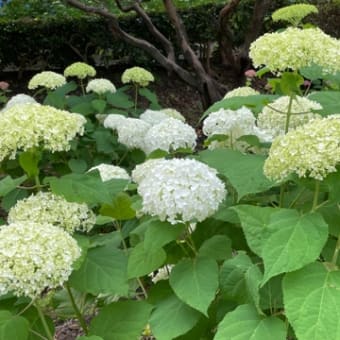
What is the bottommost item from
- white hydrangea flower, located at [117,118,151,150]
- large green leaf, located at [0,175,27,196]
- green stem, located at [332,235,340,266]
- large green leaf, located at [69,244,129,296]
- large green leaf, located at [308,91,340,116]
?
white hydrangea flower, located at [117,118,151,150]

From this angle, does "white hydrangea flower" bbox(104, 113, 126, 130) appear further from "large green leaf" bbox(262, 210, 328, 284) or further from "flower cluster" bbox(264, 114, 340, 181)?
"large green leaf" bbox(262, 210, 328, 284)

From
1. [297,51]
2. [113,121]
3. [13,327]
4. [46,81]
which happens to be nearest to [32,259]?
[13,327]

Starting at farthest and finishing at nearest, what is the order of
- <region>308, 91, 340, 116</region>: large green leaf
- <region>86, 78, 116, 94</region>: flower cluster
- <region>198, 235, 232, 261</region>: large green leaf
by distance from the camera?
<region>86, 78, 116, 94</region>: flower cluster
<region>308, 91, 340, 116</region>: large green leaf
<region>198, 235, 232, 261</region>: large green leaf

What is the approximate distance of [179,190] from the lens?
180 cm

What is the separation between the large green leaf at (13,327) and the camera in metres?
1.81

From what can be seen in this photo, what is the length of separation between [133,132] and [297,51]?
91.5 inches

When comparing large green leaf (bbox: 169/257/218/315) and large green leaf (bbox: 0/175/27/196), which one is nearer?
large green leaf (bbox: 169/257/218/315)

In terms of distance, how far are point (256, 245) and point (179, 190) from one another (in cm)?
27

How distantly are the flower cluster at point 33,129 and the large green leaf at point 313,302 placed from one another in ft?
2.78

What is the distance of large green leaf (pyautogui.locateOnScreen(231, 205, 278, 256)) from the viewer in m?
1.66

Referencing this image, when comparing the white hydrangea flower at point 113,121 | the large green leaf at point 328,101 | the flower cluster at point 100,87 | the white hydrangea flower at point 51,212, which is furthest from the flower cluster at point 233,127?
the flower cluster at point 100,87

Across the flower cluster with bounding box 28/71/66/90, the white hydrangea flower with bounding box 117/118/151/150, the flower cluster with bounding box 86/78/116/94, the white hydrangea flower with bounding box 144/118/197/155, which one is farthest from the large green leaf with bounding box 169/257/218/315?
the flower cluster with bounding box 86/78/116/94

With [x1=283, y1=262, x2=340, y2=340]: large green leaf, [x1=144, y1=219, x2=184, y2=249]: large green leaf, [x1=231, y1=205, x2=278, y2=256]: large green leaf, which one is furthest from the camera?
[x1=144, y1=219, x2=184, y2=249]: large green leaf

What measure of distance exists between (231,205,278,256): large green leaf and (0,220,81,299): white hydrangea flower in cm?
46
